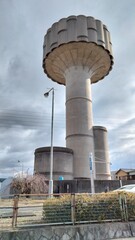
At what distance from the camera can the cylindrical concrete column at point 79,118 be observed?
2917cm

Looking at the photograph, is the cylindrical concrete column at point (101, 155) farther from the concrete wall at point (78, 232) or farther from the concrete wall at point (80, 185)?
the concrete wall at point (78, 232)

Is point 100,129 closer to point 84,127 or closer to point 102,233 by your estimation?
point 84,127

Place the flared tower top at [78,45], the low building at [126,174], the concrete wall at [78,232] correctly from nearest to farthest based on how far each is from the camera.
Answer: the concrete wall at [78,232], the flared tower top at [78,45], the low building at [126,174]

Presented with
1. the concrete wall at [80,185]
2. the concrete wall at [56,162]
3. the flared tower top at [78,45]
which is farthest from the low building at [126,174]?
the flared tower top at [78,45]

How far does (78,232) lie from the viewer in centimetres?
610

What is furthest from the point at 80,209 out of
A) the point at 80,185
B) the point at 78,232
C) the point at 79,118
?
the point at 79,118

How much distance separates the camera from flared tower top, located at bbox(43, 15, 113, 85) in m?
29.4

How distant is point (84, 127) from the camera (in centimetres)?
3011

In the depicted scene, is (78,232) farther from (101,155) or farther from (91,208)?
(101,155)

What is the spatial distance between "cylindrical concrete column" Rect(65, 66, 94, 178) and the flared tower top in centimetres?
156

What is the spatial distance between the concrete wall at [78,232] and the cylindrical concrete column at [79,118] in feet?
73.7

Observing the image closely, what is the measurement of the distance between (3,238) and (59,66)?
99.2 ft

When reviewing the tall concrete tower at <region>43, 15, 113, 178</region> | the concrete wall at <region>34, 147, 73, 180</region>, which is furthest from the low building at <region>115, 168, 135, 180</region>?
the concrete wall at <region>34, 147, 73, 180</region>

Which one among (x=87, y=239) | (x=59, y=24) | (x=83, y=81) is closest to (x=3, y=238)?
(x=87, y=239)
